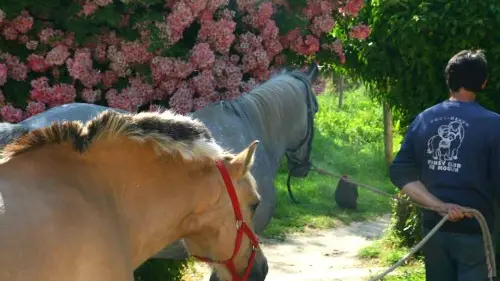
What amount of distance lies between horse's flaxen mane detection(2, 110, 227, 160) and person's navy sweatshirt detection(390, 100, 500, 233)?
166 cm

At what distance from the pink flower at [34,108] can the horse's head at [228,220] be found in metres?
2.00

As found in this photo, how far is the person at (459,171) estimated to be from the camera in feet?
12.8

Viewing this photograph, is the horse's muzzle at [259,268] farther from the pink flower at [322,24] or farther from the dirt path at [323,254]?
the dirt path at [323,254]

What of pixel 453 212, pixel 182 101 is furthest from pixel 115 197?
pixel 182 101

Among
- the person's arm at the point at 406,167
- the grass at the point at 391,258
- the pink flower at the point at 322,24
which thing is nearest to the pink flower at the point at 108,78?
the pink flower at the point at 322,24

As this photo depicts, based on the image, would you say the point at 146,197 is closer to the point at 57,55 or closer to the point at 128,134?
the point at 128,134

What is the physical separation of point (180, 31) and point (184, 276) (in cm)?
269

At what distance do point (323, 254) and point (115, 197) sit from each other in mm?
6395

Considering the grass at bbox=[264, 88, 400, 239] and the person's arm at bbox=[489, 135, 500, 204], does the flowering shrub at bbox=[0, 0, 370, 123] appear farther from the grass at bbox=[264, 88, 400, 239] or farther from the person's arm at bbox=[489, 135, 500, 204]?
the grass at bbox=[264, 88, 400, 239]

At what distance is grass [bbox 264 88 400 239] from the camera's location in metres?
10.9

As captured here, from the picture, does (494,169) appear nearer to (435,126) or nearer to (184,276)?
(435,126)

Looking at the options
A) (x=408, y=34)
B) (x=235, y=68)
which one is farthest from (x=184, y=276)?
(x=408, y=34)

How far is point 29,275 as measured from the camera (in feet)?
7.29

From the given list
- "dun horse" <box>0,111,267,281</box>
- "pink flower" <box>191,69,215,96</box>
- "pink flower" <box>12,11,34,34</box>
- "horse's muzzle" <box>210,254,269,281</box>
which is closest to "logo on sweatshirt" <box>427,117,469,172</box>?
"horse's muzzle" <box>210,254,269,281</box>
